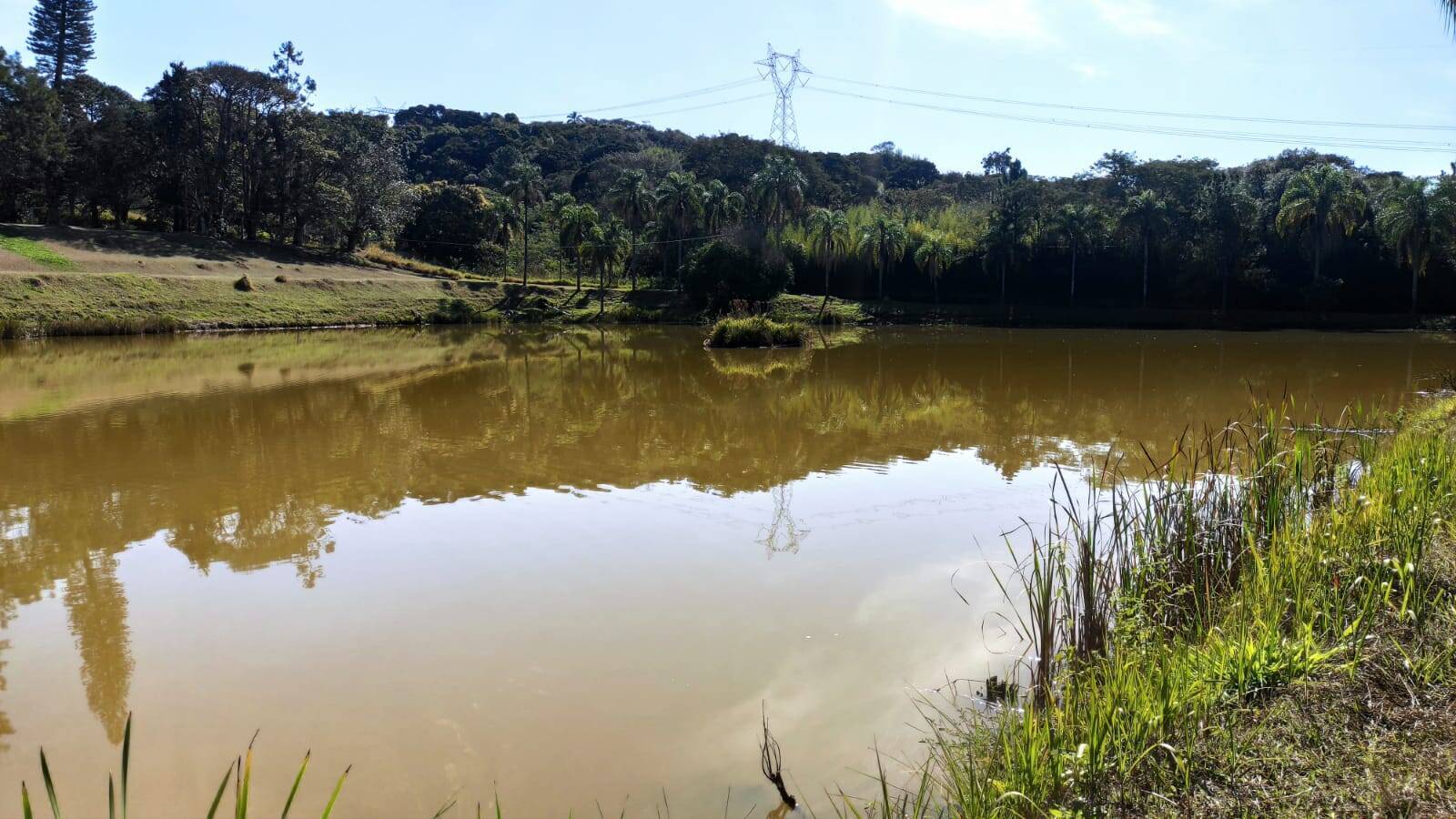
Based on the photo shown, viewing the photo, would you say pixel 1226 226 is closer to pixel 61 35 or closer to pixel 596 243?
pixel 596 243

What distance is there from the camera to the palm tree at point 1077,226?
43.3 metres

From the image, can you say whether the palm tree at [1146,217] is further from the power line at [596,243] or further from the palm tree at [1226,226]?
the power line at [596,243]

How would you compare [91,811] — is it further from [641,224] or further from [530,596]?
[641,224]

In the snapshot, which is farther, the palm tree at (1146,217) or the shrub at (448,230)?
the shrub at (448,230)

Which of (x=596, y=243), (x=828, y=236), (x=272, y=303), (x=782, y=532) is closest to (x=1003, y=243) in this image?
(x=828, y=236)

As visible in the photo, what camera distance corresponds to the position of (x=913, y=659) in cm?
521

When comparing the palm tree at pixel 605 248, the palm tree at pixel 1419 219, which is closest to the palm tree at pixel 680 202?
the palm tree at pixel 605 248

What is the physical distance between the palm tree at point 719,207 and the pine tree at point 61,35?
39.5 m

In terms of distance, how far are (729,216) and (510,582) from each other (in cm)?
4344

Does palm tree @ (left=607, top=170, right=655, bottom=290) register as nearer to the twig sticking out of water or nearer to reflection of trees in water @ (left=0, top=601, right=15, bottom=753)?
reflection of trees in water @ (left=0, top=601, right=15, bottom=753)

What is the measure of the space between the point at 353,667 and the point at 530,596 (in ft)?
4.46

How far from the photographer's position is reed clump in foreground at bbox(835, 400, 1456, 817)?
2.93m

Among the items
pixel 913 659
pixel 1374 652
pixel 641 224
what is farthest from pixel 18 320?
pixel 1374 652

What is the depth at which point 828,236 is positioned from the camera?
148 feet
